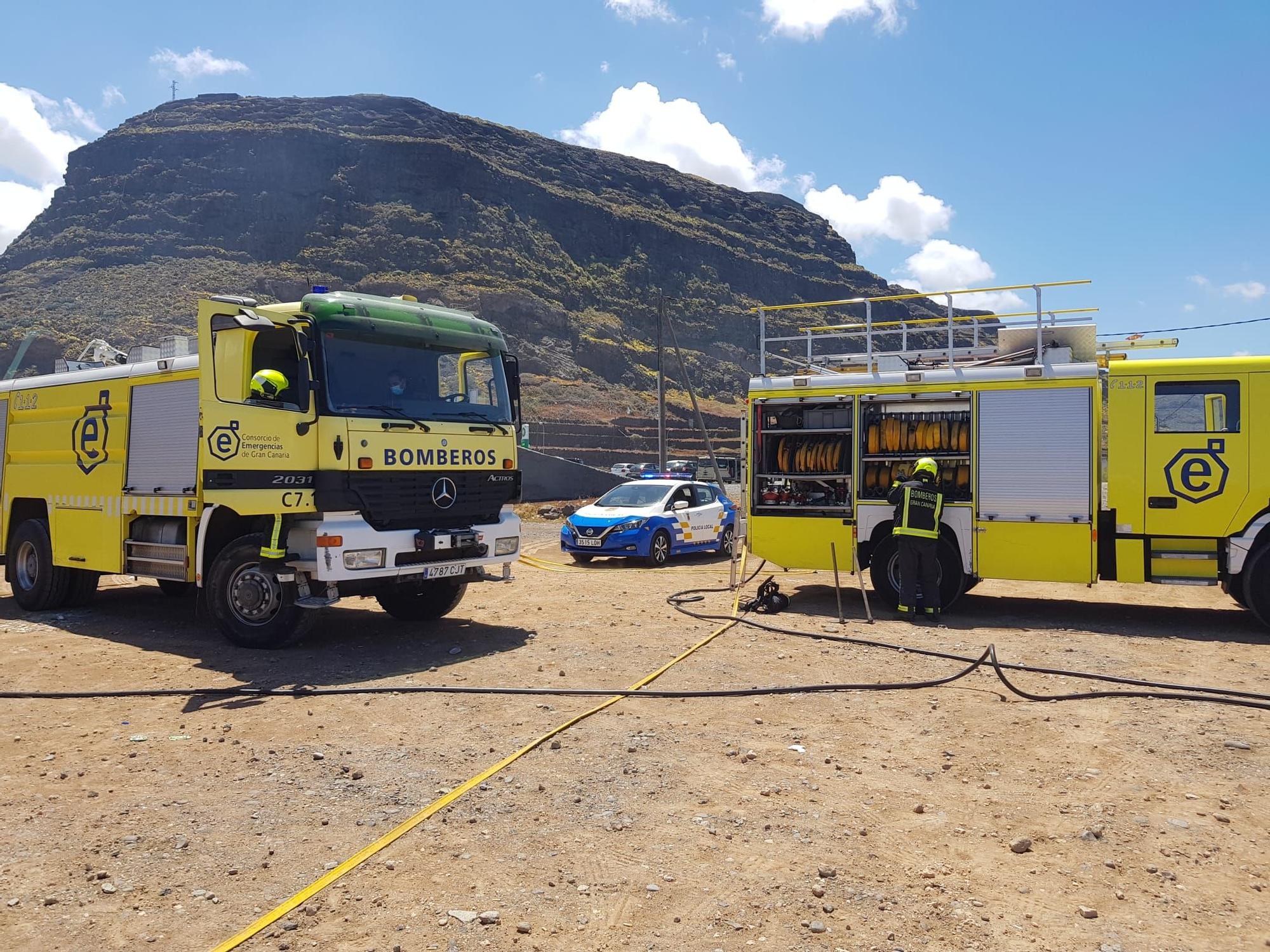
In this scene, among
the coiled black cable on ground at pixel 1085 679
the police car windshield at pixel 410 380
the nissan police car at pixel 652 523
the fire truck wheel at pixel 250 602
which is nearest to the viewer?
the coiled black cable on ground at pixel 1085 679

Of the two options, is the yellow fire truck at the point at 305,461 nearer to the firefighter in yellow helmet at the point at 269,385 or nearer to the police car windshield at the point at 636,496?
the firefighter in yellow helmet at the point at 269,385

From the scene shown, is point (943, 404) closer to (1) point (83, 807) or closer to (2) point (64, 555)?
(1) point (83, 807)

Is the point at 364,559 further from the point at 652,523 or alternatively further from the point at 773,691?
the point at 652,523

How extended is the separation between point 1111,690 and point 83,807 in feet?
22.1

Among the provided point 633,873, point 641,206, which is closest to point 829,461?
point 633,873

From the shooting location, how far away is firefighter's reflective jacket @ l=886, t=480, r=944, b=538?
10125 mm

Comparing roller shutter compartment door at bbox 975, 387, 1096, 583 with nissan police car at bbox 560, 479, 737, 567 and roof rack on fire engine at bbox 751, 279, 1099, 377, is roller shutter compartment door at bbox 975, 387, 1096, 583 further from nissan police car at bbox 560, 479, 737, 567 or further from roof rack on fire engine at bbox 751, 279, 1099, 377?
nissan police car at bbox 560, 479, 737, 567

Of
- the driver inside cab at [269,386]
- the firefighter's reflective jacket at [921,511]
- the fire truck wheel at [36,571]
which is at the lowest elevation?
the fire truck wheel at [36,571]

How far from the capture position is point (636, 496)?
17109 mm

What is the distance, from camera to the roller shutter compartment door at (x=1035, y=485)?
991 centimetres

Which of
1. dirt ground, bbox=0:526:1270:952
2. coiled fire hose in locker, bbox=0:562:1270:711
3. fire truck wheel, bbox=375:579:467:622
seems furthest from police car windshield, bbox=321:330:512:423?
coiled fire hose in locker, bbox=0:562:1270:711

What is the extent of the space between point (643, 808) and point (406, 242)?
91.0 meters

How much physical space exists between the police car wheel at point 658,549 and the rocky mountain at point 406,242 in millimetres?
51386

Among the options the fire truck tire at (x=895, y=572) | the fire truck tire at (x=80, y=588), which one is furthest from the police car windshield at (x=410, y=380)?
the fire truck tire at (x=80, y=588)
